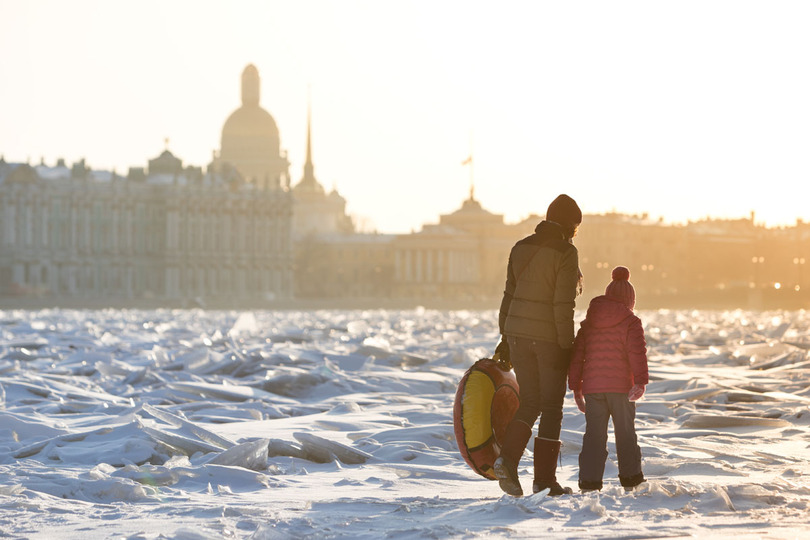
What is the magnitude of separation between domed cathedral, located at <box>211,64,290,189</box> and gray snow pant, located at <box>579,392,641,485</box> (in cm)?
12264

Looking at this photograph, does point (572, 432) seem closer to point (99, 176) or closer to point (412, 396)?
point (412, 396)

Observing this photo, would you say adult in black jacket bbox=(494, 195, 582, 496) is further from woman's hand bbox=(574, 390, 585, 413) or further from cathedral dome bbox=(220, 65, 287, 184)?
cathedral dome bbox=(220, 65, 287, 184)

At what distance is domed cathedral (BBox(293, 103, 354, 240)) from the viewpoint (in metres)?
160

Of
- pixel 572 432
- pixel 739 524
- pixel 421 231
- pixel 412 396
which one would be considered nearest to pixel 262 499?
pixel 739 524

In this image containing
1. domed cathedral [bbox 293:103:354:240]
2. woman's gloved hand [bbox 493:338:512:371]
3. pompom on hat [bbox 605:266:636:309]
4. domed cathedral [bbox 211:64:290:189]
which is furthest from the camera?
domed cathedral [bbox 293:103:354:240]

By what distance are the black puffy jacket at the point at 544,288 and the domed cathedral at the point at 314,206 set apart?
145930 millimetres

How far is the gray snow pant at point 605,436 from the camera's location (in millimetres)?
7367

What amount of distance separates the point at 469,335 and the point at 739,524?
76.4 feet

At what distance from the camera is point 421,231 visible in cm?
13275

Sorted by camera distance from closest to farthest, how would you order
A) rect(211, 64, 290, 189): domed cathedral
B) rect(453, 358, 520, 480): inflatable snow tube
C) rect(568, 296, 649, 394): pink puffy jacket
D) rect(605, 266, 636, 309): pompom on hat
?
rect(568, 296, 649, 394): pink puffy jacket < rect(605, 266, 636, 309): pompom on hat < rect(453, 358, 520, 480): inflatable snow tube < rect(211, 64, 290, 189): domed cathedral

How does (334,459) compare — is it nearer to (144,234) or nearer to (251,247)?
(144,234)

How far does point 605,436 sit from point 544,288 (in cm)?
81

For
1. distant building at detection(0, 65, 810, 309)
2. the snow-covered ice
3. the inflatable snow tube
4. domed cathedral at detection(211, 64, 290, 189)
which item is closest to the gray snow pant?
the snow-covered ice

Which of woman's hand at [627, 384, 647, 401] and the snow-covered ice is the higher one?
woman's hand at [627, 384, 647, 401]
